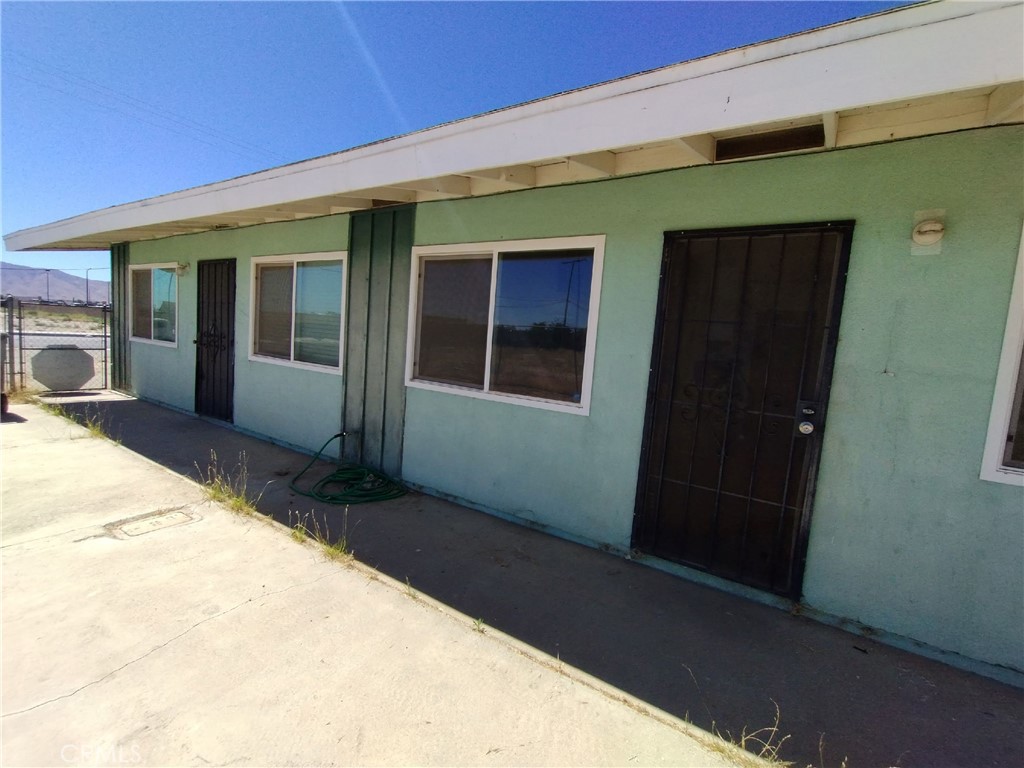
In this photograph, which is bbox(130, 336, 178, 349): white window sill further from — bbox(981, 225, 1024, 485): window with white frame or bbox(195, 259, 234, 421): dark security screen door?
bbox(981, 225, 1024, 485): window with white frame

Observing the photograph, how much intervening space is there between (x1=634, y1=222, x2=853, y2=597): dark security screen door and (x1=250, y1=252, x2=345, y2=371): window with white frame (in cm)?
362

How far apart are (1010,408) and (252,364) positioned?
22.9 ft

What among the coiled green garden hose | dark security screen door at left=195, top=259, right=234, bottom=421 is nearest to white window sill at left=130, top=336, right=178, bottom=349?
dark security screen door at left=195, top=259, right=234, bottom=421

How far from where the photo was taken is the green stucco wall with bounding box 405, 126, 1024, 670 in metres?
2.32

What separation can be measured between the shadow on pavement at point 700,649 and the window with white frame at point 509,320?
119 centimetres

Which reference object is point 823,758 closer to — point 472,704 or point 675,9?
point 472,704

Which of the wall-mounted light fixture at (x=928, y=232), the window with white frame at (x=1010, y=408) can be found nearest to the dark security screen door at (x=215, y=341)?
the wall-mounted light fixture at (x=928, y=232)

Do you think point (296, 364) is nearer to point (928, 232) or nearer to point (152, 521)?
point (152, 521)

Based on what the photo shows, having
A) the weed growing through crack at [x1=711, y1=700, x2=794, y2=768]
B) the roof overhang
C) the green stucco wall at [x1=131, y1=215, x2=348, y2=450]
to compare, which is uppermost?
the roof overhang

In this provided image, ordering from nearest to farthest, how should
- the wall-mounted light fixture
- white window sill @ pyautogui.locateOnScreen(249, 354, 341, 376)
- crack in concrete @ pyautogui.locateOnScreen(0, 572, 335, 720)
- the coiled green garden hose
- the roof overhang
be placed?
the roof overhang, crack in concrete @ pyautogui.locateOnScreen(0, 572, 335, 720), the wall-mounted light fixture, the coiled green garden hose, white window sill @ pyautogui.locateOnScreen(249, 354, 341, 376)

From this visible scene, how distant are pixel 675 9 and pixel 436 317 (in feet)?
9.69

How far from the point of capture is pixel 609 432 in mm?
3447

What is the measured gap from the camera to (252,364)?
6.16m

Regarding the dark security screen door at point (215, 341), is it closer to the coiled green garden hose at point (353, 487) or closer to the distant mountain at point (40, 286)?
the coiled green garden hose at point (353, 487)
